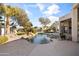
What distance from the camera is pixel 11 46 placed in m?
6.48

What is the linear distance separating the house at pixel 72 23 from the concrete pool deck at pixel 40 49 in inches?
5.6

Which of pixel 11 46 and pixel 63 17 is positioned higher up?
pixel 63 17

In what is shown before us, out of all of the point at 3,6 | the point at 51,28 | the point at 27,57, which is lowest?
the point at 27,57

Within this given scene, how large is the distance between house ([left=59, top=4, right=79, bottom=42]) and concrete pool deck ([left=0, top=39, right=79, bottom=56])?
14 cm

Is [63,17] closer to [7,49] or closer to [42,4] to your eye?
[42,4]

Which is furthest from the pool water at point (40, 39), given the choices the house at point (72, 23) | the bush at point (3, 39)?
the bush at point (3, 39)

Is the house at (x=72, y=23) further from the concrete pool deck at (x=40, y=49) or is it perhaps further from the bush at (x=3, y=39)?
the bush at (x=3, y=39)

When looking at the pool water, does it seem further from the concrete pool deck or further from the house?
the house

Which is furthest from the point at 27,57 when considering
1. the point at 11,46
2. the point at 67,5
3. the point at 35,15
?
the point at 67,5

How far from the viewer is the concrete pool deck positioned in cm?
643

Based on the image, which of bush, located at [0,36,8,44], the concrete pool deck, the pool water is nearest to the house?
the concrete pool deck

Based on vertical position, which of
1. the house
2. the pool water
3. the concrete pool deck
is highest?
the house

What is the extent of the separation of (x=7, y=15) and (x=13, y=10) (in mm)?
160

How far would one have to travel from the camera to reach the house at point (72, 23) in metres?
6.42
